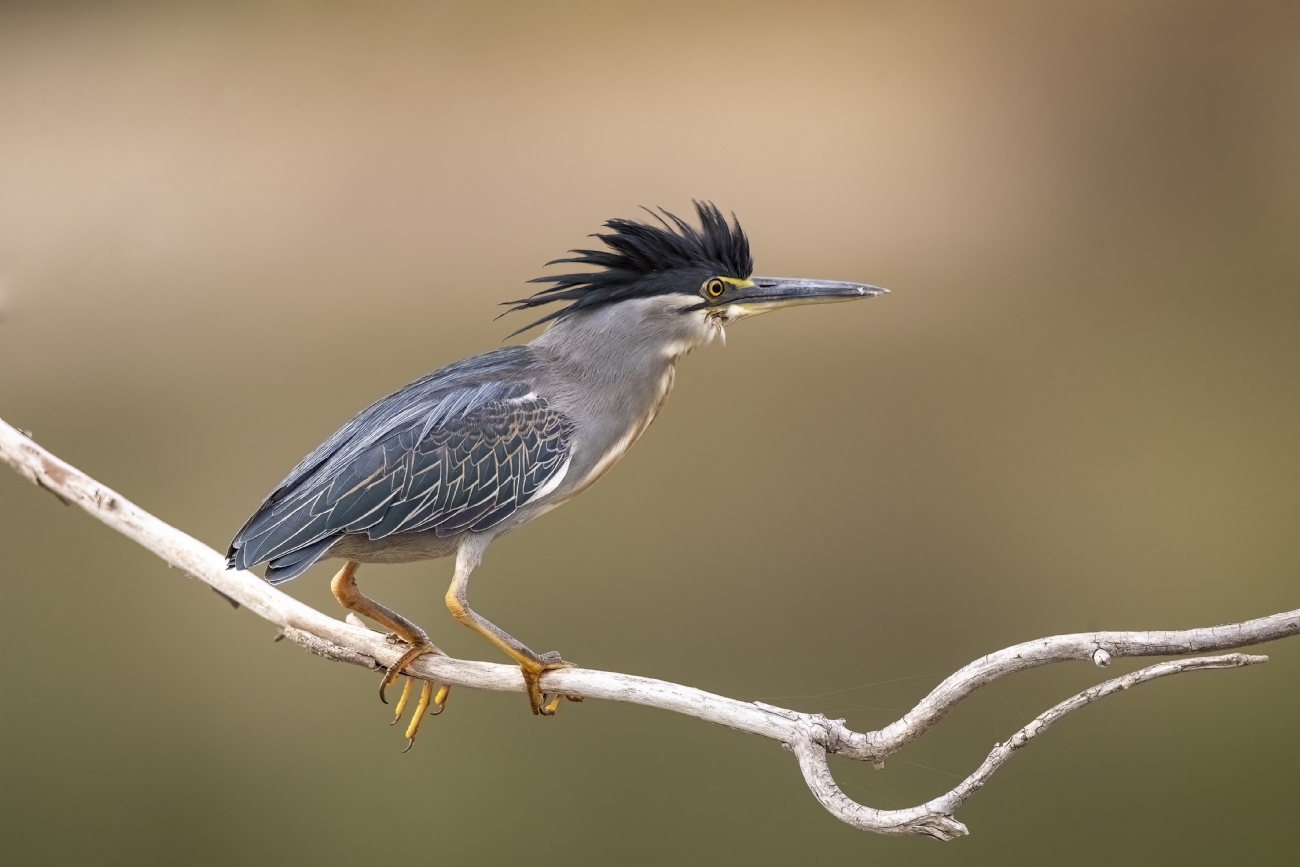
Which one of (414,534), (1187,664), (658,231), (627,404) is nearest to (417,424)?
(414,534)

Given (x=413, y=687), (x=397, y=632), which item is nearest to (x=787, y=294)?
(x=397, y=632)

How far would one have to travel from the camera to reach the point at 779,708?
1.45 m

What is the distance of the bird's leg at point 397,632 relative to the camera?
1.70 m

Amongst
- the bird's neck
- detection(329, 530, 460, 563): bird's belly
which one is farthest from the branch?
the bird's neck

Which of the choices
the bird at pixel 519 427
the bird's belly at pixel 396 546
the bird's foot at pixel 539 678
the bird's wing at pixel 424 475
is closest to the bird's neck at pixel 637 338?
the bird at pixel 519 427

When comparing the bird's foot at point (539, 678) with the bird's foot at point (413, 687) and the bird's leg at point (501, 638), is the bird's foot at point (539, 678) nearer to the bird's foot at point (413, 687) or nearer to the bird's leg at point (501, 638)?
the bird's leg at point (501, 638)

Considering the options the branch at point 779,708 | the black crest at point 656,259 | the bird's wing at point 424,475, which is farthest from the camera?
the black crest at point 656,259

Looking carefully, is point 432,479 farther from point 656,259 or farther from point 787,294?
point 787,294

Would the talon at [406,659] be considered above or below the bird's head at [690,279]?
below

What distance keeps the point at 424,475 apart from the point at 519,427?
0.53ft

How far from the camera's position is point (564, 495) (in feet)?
5.50

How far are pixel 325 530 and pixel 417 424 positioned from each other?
218 millimetres

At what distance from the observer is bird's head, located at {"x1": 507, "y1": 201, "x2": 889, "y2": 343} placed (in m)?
1.65

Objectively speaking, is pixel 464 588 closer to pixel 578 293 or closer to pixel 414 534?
pixel 414 534
